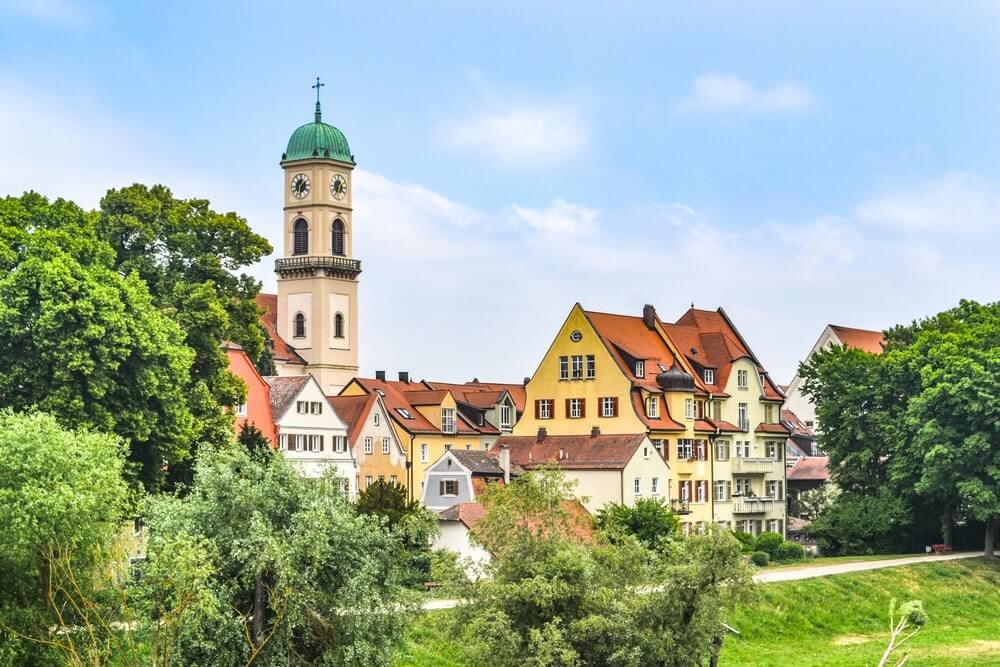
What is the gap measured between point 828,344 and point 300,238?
40.9 metres

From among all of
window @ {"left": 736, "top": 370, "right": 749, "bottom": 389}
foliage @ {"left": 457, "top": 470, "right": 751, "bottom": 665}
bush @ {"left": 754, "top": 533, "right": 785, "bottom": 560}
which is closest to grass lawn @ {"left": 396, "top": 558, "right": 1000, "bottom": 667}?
foliage @ {"left": 457, "top": 470, "right": 751, "bottom": 665}

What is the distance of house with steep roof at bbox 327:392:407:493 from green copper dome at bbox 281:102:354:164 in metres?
39.0

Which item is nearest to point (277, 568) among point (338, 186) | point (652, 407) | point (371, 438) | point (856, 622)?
point (856, 622)

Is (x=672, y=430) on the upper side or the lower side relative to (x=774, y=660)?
upper

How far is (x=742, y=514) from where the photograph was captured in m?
91.4

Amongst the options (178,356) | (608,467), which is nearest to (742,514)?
(608,467)

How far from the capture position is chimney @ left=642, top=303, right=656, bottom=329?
9244 cm

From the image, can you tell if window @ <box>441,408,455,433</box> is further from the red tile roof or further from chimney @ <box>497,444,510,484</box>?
the red tile roof

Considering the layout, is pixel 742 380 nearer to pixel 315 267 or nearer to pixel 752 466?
pixel 752 466

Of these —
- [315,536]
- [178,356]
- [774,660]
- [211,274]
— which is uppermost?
[211,274]

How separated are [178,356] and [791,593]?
26565 mm

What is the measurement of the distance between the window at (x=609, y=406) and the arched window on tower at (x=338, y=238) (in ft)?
138

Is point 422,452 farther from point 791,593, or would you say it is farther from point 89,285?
point 89,285

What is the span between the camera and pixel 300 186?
125 m
